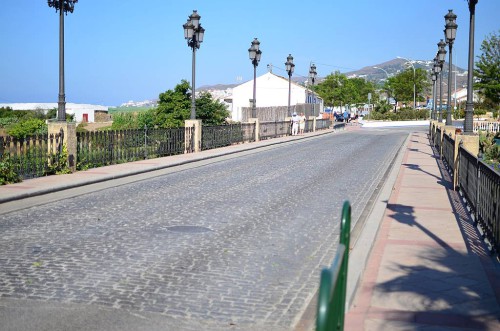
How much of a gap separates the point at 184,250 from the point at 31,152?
401 inches

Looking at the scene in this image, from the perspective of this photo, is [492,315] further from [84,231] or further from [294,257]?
[84,231]

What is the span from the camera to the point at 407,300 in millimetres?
6211

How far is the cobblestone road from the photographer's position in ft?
20.7

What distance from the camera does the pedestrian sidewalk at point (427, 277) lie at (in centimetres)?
566

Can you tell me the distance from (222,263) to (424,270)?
2.47 meters

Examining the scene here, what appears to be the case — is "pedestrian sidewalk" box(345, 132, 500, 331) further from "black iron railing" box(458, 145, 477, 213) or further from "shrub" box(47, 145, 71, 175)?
"shrub" box(47, 145, 71, 175)

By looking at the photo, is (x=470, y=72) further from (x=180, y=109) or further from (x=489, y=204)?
(x=180, y=109)

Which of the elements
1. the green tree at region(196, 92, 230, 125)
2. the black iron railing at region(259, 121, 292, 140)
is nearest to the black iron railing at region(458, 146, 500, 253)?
the black iron railing at region(259, 121, 292, 140)

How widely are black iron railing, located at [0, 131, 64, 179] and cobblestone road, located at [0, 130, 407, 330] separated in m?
3.04

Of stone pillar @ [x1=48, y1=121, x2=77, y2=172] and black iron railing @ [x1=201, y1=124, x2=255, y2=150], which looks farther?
black iron railing @ [x1=201, y1=124, x2=255, y2=150]

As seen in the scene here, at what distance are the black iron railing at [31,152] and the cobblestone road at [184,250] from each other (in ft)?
9.96

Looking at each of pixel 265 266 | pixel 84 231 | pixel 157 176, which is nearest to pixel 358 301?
pixel 265 266

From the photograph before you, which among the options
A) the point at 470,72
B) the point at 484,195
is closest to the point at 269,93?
the point at 470,72

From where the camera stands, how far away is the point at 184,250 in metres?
8.75
